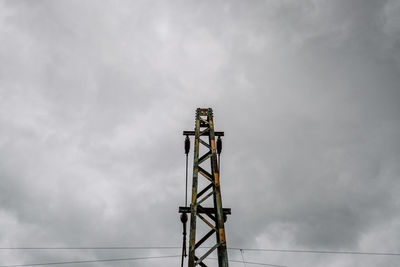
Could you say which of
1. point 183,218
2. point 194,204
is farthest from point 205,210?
point 183,218

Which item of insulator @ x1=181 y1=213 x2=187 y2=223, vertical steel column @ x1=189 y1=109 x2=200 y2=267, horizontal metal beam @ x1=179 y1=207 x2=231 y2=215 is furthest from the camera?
insulator @ x1=181 y1=213 x2=187 y2=223

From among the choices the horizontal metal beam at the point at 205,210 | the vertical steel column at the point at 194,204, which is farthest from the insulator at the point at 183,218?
the vertical steel column at the point at 194,204

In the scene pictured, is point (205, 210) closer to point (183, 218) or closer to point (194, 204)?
point (194, 204)

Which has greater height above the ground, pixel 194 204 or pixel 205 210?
pixel 194 204

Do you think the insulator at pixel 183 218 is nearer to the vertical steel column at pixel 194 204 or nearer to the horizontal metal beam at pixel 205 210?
the horizontal metal beam at pixel 205 210

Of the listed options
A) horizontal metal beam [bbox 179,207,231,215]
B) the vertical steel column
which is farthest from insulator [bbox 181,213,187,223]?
the vertical steel column

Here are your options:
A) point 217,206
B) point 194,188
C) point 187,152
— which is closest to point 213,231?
point 217,206

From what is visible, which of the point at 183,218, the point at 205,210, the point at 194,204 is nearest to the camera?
the point at 194,204

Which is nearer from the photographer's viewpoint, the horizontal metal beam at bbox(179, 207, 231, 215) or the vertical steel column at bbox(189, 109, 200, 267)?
the vertical steel column at bbox(189, 109, 200, 267)

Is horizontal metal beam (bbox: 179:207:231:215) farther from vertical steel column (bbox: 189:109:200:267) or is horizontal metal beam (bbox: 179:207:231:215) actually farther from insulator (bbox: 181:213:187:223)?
insulator (bbox: 181:213:187:223)

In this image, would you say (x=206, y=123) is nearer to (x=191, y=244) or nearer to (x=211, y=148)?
(x=211, y=148)

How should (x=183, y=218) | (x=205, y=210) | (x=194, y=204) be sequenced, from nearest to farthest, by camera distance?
(x=194, y=204) < (x=205, y=210) < (x=183, y=218)

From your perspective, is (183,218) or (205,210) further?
(183,218)

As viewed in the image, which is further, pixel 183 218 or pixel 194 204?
pixel 183 218
